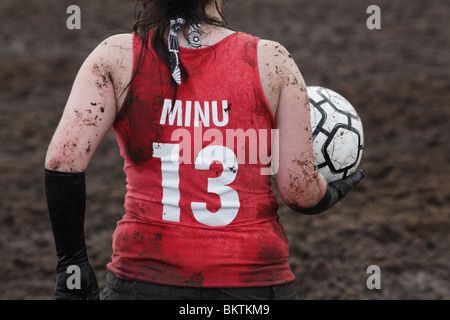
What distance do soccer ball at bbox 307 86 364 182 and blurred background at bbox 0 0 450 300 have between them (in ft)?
→ 4.23

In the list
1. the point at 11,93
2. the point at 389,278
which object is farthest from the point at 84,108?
the point at 11,93

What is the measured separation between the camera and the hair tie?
187cm

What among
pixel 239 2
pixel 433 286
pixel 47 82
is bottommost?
pixel 433 286

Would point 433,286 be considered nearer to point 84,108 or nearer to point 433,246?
point 433,246

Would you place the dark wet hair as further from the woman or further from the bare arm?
the bare arm

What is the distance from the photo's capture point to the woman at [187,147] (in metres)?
1.87

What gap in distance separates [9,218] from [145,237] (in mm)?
4139

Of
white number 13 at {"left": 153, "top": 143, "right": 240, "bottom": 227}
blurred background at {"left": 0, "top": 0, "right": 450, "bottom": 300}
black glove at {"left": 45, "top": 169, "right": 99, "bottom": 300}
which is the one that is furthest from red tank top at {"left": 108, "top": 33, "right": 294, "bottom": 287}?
blurred background at {"left": 0, "top": 0, "right": 450, "bottom": 300}

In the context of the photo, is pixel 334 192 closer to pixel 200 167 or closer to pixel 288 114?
pixel 288 114

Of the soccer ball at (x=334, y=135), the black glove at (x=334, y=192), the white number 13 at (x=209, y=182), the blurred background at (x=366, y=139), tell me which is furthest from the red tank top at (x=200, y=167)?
the blurred background at (x=366, y=139)

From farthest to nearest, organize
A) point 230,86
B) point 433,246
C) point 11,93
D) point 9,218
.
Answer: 1. point 11,93
2. point 9,218
3. point 433,246
4. point 230,86

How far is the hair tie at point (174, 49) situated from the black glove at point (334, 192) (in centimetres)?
63

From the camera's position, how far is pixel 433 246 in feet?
16.9

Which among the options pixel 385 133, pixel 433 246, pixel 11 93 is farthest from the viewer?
pixel 11 93
